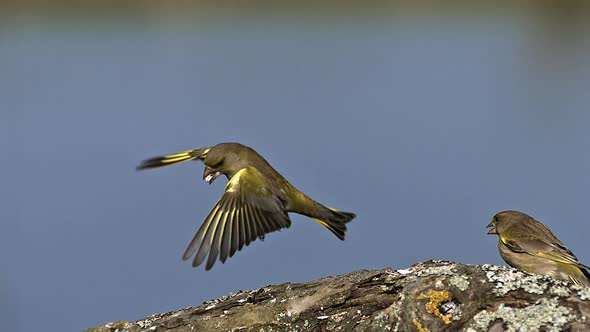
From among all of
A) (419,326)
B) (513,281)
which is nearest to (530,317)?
(513,281)

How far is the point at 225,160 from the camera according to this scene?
668cm

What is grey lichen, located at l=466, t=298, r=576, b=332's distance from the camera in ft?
13.5

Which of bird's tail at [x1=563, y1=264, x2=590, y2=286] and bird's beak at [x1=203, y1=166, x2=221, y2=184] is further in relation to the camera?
bird's beak at [x1=203, y1=166, x2=221, y2=184]

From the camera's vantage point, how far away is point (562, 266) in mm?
5484

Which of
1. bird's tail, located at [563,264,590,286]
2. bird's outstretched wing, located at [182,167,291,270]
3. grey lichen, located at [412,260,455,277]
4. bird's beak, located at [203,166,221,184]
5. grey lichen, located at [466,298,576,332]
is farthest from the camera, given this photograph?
bird's beak, located at [203,166,221,184]

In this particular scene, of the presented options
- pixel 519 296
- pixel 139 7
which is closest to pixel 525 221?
pixel 519 296

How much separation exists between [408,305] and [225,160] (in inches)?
102

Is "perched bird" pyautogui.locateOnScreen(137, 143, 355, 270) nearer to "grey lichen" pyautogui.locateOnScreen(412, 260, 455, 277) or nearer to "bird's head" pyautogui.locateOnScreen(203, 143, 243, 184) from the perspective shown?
"bird's head" pyautogui.locateOnScreen(203, 143, 243, 184)

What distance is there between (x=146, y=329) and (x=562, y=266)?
2187 millimetres

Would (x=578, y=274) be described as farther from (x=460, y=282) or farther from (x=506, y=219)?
(x=460, y=282)

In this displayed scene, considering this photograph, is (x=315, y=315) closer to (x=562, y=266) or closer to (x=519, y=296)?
(x=519, y=296)

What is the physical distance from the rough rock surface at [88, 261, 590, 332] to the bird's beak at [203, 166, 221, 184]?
213 centimetres

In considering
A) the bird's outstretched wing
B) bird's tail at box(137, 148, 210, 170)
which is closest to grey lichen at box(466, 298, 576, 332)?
the bird's outstretched wing

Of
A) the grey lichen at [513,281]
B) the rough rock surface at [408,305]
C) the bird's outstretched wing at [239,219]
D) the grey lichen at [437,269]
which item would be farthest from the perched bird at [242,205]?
the grey lichen at [513,281]
